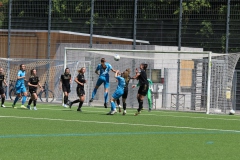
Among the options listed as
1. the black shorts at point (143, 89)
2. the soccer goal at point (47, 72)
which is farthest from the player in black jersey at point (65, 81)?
the black shorts at point (143, 89)

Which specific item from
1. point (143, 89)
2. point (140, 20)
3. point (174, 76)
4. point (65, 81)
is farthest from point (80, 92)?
point (140, 20)

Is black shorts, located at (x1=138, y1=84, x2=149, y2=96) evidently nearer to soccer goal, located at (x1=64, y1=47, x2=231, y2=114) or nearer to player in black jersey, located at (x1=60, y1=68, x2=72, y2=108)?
player in black jersey, located at (x1=60, y1=68, x2=72, y2=108)

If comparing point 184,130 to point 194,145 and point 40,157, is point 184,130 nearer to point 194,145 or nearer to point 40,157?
point 194,145

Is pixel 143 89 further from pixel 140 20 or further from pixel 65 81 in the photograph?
pixel 140 20

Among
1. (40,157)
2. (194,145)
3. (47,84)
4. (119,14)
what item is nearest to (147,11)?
(119,14)

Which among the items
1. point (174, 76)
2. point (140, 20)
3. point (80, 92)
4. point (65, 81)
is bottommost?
point (80, 92)

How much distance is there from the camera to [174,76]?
109 feet

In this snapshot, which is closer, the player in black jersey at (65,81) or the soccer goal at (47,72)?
the player in black jersey at (65,81)

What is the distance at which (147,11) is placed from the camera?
34.2 m

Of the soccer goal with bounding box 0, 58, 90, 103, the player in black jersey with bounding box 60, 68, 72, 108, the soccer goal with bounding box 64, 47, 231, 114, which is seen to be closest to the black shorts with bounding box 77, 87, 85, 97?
the player in black jersey with bounding box 60, 68, 72, 108

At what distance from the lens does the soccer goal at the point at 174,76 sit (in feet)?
98.2

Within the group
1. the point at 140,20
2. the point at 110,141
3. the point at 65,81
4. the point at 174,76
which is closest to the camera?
the point at 110,141

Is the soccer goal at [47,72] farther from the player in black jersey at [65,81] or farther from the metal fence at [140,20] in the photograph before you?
the player in black jersey at [65,81]

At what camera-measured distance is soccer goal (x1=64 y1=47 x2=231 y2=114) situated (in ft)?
98.2
